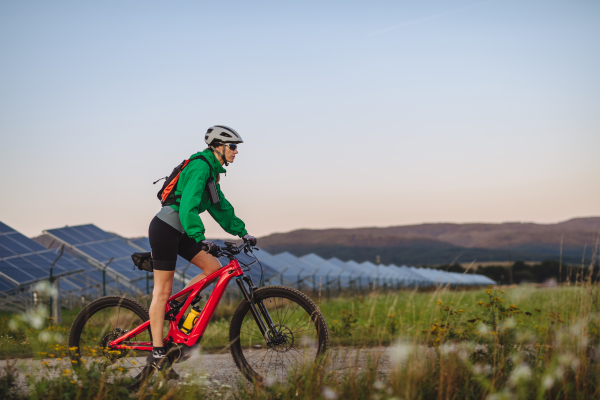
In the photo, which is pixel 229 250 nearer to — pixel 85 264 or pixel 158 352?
pixel 158 352

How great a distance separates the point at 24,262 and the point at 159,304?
15.9 meters

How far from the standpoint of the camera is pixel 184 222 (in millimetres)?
3818

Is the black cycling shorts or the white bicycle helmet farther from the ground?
the white bicycle helmet

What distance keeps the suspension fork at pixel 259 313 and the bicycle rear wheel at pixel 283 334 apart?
31mm

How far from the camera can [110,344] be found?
4.50 metres

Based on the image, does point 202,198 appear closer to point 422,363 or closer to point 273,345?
point 273,345

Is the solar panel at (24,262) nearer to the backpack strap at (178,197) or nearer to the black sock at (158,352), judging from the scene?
the black sock at (158,352)

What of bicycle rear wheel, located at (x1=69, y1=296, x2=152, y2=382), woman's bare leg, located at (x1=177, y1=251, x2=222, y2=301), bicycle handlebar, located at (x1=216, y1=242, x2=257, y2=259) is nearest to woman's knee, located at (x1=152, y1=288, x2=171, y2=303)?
woman's bare leg, located at (x1=177, y1=251, x2=222, y2=301)

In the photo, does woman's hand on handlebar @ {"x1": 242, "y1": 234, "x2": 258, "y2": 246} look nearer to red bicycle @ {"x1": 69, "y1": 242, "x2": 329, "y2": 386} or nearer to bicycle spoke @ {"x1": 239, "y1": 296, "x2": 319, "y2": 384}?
red bicycle @ {"x1": 69, "y1": 242, "x2": 329, "y2": 386}

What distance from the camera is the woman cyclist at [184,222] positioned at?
3885 mm

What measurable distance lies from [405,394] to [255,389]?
0.96 metres

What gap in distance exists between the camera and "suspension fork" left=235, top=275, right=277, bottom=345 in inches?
156

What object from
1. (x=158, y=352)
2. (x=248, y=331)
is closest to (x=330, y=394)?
(x=248, y=331)

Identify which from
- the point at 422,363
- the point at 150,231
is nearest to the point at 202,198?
the point at 150,231
